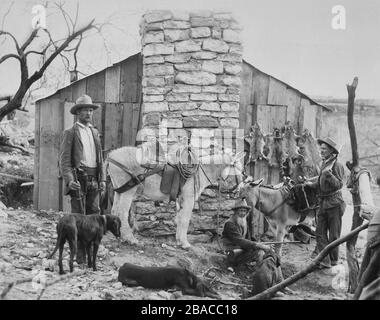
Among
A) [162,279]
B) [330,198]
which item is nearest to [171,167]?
[162,279]

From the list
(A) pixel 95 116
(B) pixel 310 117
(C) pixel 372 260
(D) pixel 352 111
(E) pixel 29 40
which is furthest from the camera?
(B) pixel 310 117

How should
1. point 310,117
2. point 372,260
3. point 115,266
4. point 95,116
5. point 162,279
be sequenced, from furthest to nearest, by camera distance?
point 310,117 < point 95,116 < point 115,266 < point 162,279 < point 372,260

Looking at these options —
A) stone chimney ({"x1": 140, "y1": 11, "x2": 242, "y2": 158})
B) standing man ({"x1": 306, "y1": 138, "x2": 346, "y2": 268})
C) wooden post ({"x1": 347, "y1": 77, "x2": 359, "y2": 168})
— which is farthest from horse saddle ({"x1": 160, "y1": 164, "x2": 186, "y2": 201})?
wooden post ({"x1": 347, "y1": 77, "x2": 359, "y2": 168})

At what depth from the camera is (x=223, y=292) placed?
4848mm

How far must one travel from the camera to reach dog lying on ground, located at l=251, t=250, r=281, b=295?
4.68 m

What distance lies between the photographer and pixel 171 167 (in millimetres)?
5883

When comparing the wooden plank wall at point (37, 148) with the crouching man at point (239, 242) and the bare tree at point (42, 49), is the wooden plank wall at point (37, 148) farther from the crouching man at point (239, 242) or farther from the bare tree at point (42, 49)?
the crouching man at point (239, 242)

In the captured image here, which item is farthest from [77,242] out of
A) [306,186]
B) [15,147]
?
[15,147]

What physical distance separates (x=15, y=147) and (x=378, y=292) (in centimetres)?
763

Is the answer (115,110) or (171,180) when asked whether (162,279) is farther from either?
(115,110)

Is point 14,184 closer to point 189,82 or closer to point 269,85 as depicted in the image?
point 189,82

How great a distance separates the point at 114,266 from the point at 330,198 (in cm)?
265

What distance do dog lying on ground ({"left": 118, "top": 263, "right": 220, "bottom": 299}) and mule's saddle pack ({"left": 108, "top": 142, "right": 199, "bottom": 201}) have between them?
154 centimetres
